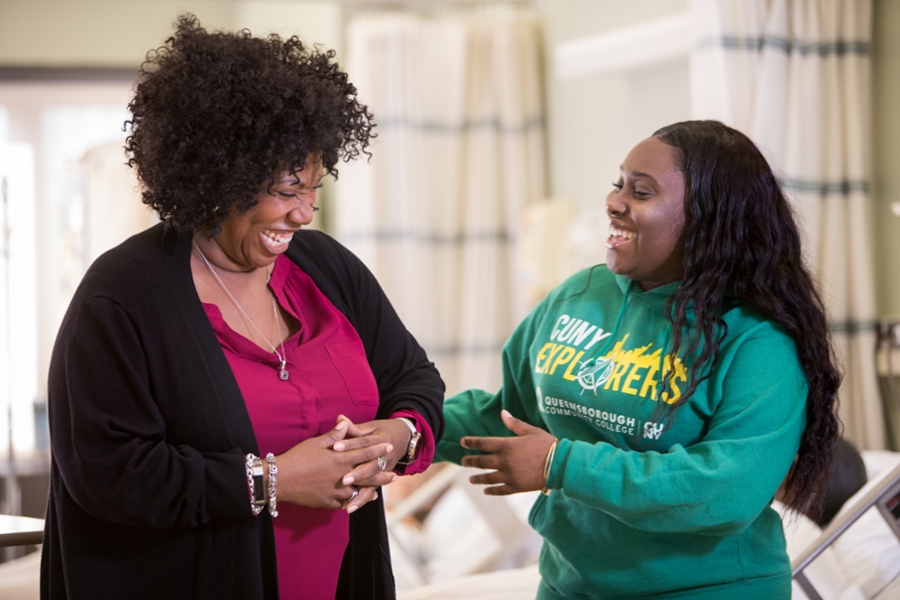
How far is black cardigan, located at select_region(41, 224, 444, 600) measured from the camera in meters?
1.14

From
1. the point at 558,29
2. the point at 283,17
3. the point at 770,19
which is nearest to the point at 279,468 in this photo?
the point at 770,19

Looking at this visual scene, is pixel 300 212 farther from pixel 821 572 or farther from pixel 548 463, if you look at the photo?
pixel 821 572

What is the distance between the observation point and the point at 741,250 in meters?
1.52

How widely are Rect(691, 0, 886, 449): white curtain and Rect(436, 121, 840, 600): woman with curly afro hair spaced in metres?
1.19

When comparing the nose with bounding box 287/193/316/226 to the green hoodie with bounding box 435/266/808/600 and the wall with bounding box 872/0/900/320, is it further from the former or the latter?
the wall with bounding box 872/0/900/320

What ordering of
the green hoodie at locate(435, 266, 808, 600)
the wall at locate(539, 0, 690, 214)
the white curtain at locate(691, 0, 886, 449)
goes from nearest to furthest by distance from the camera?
the green hoodie at locate(435, 266, 808, 600), the white curtain at locate(691, 0, 886, 449), the wall at locate(539, 0, 690, 214)

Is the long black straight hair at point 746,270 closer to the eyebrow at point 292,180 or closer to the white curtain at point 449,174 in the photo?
the eyebrow at point 292,180

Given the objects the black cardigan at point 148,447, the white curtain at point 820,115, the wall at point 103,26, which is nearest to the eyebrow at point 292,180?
the black cardigan at point 148,447

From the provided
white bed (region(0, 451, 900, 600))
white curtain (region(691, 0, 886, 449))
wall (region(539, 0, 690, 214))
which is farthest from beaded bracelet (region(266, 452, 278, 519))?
wall (region(539, 0, 690, 214))

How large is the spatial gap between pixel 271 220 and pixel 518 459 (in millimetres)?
552

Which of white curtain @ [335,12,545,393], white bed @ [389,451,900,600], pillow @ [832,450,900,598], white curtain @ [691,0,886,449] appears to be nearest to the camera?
white bed @ [389,451,900,600]

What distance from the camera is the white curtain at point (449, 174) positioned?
4.48m

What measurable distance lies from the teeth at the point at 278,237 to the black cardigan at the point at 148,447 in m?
0.12

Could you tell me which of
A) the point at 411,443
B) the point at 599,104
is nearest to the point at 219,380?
the point at 411,443
